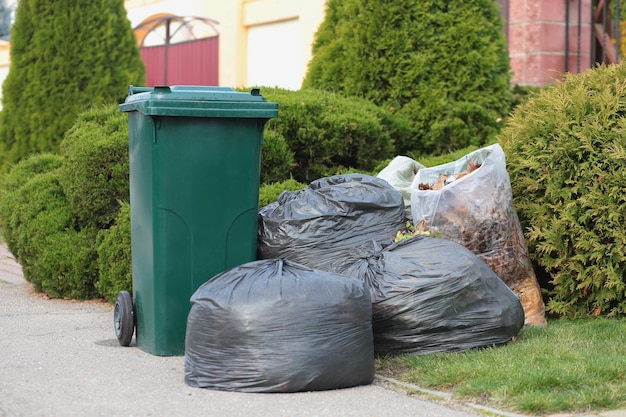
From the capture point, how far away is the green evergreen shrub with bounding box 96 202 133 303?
6.21m

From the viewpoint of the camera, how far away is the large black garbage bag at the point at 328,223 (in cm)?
541

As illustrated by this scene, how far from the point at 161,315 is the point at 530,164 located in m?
2.40

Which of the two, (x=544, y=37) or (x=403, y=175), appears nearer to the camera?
(x=403, y=175)

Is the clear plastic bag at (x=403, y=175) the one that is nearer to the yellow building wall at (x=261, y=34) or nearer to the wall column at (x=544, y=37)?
the wall column at (x=544, y=37)

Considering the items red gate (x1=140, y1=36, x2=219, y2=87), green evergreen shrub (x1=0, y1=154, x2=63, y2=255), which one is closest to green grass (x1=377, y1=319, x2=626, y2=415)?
green evergreen shrub (x1=0, y1=154, x2=63, y2=255)

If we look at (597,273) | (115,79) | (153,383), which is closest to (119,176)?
(153,383)

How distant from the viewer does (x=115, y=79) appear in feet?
36.6

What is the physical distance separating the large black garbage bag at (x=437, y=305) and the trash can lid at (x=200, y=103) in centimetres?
108

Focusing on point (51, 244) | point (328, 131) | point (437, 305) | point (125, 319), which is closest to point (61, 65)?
point (51, 244)

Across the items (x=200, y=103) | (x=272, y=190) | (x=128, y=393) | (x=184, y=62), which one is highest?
(x=184, y=62)

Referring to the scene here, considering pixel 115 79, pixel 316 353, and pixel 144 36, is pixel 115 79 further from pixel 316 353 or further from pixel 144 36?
pixel 316 353

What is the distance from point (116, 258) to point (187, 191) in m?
1.57

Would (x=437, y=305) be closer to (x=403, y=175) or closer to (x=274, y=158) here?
(x=403, y=175)

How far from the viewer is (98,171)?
22.0 feet
